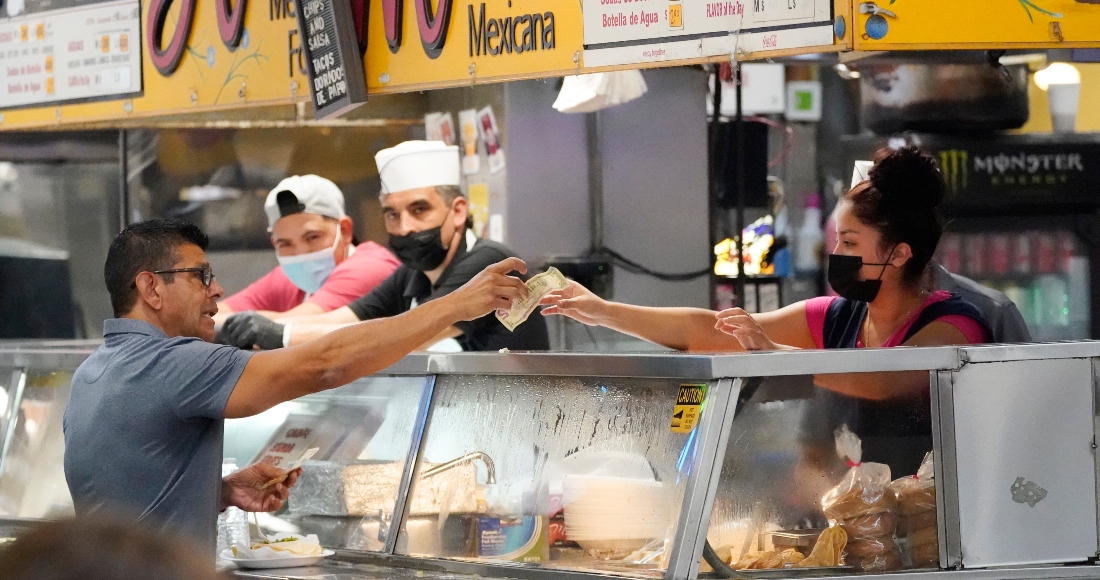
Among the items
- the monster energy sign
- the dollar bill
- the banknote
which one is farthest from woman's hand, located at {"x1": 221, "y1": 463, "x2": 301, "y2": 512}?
the monster energy sign

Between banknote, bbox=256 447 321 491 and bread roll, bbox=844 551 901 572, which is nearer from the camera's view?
bread roll, bbox=844 551 901 572

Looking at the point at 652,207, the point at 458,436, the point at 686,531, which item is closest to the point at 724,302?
the point at 652,207

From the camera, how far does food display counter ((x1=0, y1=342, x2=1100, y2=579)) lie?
3.14m

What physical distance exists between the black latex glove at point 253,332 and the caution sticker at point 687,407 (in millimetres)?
1896

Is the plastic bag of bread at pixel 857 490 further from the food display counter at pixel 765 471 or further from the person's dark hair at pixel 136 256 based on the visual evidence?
the person's dark hair at pixel 136 256

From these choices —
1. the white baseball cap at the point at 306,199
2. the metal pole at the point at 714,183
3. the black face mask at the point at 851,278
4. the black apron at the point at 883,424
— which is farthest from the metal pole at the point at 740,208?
the black apron at the point at 883,424

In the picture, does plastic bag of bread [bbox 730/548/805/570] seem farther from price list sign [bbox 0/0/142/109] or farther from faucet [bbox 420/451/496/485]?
price list sign [bbox 0/0/142/109]

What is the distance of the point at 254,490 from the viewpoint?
3.45m

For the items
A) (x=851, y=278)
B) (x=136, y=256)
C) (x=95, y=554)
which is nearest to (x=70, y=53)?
(x=136, y=256)

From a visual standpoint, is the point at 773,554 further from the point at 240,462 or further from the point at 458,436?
the point at 240,462

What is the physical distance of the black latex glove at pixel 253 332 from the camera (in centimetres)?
466

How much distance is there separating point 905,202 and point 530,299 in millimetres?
1160

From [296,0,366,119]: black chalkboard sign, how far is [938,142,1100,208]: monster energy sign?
4.13 metres

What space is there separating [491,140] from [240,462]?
2.93 m
